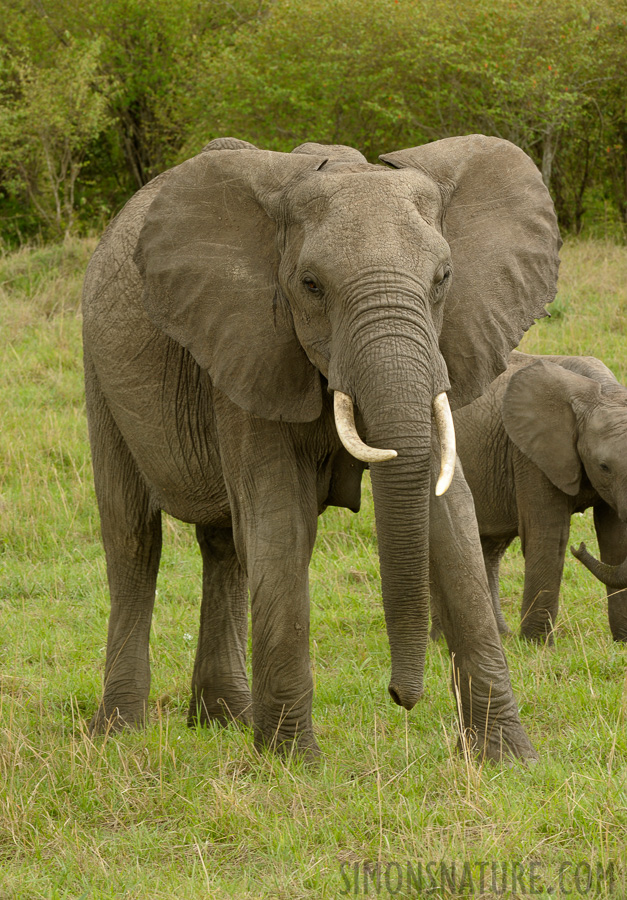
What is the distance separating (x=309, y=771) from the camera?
4223 mm

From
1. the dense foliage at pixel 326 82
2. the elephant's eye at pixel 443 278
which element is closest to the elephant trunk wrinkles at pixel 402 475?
the elephant's eye at pixel 443 278

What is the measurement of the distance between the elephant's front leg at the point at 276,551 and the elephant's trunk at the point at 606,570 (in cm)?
224

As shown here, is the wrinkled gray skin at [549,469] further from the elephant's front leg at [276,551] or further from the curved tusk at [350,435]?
the curved tusk at [350,435]

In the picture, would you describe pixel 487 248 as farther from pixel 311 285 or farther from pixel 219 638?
pixel 219 638

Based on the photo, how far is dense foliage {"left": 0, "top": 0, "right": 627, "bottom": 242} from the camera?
17344 mm

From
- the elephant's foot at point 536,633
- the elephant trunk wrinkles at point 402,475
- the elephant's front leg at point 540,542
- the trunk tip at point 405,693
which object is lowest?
the elephant's foot at point 536,633

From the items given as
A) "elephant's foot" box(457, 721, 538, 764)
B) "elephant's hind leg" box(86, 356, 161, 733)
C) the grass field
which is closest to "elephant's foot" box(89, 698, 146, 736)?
"elephant's hind leg" box(86, 356, 161, 733)

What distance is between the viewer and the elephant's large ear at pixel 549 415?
665 cm

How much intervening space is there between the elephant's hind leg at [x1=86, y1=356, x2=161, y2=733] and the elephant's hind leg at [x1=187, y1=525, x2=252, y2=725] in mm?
250

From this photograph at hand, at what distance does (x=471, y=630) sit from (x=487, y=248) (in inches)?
52.5

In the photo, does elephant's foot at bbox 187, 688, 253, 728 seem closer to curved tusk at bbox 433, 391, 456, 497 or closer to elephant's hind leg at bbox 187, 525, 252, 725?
elephant's hind leg at bbox 187, 525, 252, 725

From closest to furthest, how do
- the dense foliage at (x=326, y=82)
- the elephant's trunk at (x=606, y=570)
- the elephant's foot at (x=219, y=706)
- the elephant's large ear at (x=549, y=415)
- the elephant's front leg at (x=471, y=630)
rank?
the elephant's front leg at (x=471, y=630)
the elephant's foot at (x=219, y=706)
the elephant's trunk at (x=606, y=570)
the elephant's large ear at (x=549, y=415)
the dense foliage at (x=326, y=82)

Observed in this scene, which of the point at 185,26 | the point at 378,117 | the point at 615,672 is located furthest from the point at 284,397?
the point at 185,26

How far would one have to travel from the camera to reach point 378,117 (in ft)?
62.3
